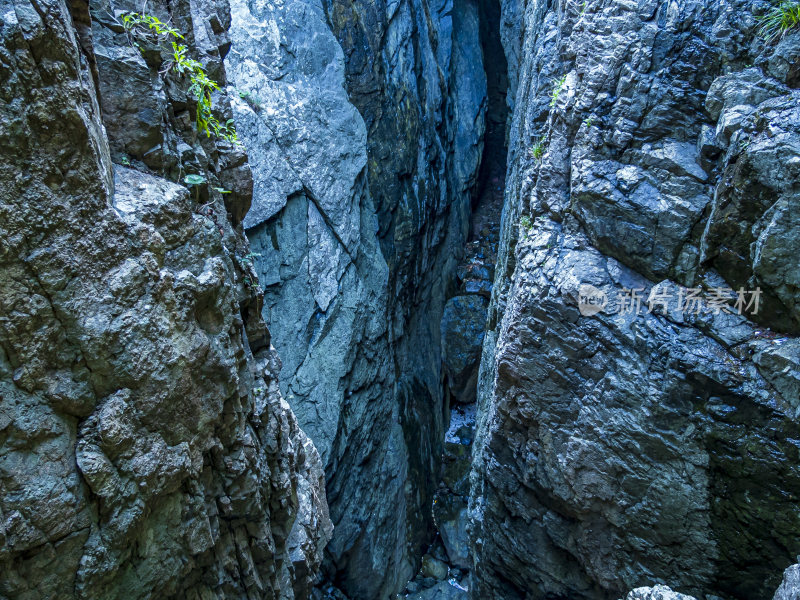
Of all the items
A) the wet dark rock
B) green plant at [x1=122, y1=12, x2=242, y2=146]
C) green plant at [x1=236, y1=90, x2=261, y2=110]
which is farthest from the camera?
the wet dark rock

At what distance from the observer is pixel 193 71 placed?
3.79m

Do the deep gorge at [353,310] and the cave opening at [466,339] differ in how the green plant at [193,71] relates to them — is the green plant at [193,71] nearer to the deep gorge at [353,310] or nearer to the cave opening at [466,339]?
the deep gorge at [353,310]

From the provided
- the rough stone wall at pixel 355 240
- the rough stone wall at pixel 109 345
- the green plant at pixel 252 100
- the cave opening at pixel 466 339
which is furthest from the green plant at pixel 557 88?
the cave opening at pixel 466 339

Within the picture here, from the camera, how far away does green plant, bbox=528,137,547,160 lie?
661cm

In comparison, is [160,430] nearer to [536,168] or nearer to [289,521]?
[289,521]

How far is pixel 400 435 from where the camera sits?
11.2 m

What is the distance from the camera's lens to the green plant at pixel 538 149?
6613mm

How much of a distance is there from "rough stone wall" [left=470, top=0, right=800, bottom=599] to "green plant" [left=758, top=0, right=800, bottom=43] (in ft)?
0.32

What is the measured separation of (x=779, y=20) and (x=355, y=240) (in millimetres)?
7049

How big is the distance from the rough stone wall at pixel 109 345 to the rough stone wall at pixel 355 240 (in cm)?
522

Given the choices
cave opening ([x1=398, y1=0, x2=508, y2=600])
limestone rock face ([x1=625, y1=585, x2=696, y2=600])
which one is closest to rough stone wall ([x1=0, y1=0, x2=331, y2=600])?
limestone rock face ([x1=625, y1=585, x2=696, y2=600])

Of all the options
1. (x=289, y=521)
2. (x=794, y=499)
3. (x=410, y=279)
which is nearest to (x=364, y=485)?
(x=410, y=279)

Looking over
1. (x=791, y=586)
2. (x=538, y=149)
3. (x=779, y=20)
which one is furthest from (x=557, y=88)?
(x=791, y=586)

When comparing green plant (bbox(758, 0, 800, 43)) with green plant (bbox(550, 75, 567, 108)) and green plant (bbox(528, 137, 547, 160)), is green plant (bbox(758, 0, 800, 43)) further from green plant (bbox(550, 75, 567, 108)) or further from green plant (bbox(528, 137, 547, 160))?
green plant (bbox(528, 137, 547, 160))
